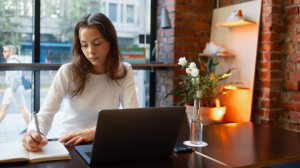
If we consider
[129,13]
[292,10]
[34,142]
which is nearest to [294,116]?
[292,10]

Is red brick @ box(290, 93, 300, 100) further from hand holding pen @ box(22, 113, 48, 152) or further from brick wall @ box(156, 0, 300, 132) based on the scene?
hand holding pen @ box(22, 113, 48, 152)

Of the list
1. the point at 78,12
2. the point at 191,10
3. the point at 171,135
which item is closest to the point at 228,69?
the point at 191,10

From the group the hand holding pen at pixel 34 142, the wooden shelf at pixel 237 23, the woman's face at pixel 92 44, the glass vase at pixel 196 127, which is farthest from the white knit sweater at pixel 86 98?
the wooden shelf at pixel 237 23

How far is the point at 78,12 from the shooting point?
10.3 feet

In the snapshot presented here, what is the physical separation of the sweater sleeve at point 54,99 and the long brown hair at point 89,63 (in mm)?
48

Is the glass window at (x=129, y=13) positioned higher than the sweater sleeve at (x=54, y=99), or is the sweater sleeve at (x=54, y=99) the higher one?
the glass window at (x=129, y=13)

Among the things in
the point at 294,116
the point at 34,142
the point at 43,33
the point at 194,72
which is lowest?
the point at 294,116

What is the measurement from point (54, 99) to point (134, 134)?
28.4 inches

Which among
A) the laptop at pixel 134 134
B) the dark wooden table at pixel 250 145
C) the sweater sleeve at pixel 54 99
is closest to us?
the laptop at pixel 134 134

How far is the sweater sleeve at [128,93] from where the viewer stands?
183 cm

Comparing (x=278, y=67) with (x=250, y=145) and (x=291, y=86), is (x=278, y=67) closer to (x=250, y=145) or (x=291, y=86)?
(x=291, y=86)

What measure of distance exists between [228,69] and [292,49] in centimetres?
62

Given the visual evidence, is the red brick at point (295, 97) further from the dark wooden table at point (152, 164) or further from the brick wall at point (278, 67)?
the dark wooden table at point (152, 164)

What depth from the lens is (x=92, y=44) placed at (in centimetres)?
174
